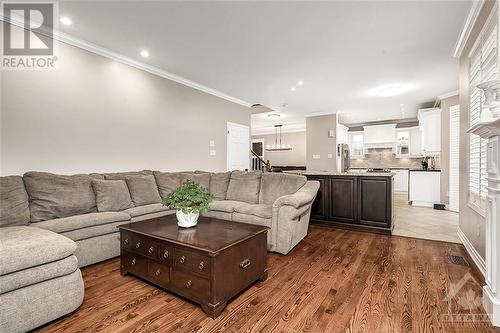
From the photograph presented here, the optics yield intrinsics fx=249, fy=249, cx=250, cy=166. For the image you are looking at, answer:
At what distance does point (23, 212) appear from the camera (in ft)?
8.30

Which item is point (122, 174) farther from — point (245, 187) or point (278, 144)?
point (278, 144)

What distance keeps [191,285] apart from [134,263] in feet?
2.60

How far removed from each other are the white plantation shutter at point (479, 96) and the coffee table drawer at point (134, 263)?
10.6 feet

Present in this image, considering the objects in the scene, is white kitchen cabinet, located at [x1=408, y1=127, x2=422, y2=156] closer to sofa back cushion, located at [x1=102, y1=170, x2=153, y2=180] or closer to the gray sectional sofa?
the gray sectional sofa

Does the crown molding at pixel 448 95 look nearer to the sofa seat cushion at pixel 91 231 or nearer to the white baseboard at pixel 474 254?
the white baseboard at pixel 474 254

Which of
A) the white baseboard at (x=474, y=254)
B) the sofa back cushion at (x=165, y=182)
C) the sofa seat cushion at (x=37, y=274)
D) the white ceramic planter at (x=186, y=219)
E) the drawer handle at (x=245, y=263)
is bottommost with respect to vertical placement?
the white baseboard at (x=474, y=254)

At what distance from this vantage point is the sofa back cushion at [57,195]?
2693mm

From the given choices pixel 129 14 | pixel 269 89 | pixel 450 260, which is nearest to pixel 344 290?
pixel 450 260

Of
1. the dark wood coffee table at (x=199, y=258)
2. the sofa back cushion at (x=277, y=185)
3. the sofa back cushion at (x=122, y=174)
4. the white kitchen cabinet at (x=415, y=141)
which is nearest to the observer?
the dark wood coffee table at (x=199, y=258)

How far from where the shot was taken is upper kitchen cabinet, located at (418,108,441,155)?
6.24 meters

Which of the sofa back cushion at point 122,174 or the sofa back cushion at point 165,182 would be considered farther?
the sofa back cushion at point 165,182

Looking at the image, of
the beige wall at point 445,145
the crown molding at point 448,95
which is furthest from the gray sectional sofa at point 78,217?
the crown molding at point 448,95

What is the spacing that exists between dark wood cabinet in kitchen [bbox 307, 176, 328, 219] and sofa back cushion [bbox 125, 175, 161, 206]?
282 cm

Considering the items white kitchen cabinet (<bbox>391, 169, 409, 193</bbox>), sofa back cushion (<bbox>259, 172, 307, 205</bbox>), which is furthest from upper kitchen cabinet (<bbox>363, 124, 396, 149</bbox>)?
→ sofa back cushion (<bbox>259, 172, 307, 205</bbox>)
